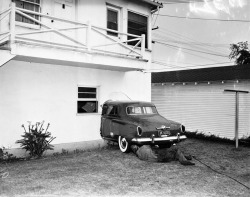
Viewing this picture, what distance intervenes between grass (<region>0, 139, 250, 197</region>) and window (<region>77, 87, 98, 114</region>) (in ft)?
6.99

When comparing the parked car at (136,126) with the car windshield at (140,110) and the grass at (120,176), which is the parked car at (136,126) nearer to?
the car windshield at (140,110)

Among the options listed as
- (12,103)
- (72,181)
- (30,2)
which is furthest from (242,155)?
(30,2)

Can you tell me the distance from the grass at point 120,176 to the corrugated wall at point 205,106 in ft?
14.4

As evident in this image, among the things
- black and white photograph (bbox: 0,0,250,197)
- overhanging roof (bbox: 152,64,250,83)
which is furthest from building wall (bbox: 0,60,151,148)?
overhanging roof (bbox: 152,64,250,83)

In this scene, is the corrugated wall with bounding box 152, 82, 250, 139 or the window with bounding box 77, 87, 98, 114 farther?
the corrugated wall with bounding box 152, 82, 250, 139

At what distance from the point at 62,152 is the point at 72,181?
12.9ft

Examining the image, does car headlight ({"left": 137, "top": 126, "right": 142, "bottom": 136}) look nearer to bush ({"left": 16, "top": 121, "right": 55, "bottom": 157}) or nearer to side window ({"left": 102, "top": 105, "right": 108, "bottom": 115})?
side window ({"left": 102, "top": 105, "right": 108, "bottom": 115})

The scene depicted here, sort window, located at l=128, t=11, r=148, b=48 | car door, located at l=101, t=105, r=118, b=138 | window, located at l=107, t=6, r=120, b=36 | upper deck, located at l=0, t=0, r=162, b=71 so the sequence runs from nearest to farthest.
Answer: upper deck, located at l=0, t=0, r=162, b=71 < car door, located at l=101, t=105, r=118, b=138 < window, located at l=107, t=6, r=120, b=36 < window, located at l=128, t=11, r=148, b=48

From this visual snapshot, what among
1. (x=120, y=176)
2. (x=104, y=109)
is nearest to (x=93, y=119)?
(x=104, y=109)

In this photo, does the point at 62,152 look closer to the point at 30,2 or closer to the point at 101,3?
the point at 30,2

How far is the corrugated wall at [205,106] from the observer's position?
1383 centimetres

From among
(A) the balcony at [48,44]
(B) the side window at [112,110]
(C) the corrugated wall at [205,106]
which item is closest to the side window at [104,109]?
(B) the side window at [112,110]

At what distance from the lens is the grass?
5.96 meters

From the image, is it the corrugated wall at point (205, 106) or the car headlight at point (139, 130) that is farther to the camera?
the corrugated wall at point (205, 106)
